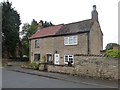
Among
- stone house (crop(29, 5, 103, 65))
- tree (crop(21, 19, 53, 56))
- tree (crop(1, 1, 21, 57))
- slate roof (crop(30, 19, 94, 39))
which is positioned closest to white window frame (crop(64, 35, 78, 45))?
stone house (crop(29, 5, 103, 65))

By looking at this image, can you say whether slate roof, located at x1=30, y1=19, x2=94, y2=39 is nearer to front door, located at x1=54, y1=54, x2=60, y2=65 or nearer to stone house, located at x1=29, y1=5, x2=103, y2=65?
stone house, located at x1=29, y1=5, x2=103, y2=65

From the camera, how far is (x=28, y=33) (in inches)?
2500

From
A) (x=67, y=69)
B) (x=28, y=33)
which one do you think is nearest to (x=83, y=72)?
(x=67, y=69)

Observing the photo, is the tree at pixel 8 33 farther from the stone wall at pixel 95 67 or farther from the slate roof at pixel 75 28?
the stone wall at pixel 95 67

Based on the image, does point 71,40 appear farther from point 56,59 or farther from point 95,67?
point 95,67

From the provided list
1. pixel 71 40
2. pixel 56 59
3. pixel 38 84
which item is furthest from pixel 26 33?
pixel 38 84

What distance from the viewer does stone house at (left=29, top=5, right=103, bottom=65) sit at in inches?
1296

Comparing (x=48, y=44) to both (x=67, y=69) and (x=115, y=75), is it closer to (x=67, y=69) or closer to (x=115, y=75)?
(x=67, y=69)

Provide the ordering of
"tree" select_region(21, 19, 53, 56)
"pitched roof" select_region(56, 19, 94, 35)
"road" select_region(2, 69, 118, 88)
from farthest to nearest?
"tree" select_region(21, 19, 53, 56), "pitched roof" select_region(56, 19, 94, 35), "road" select_region(2, 69, 118, 88)

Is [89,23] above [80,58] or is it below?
above

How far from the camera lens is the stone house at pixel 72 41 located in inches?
1296

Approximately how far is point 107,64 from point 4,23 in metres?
35.9

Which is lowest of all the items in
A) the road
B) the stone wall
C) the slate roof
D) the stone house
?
the road

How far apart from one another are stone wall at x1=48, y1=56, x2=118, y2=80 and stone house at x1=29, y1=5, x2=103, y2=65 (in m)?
8.04
